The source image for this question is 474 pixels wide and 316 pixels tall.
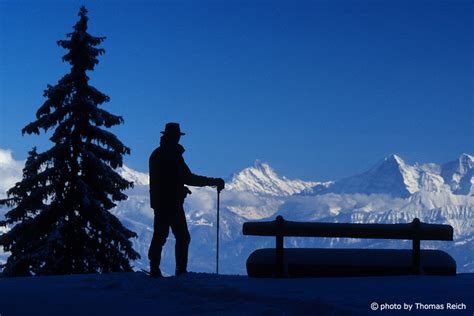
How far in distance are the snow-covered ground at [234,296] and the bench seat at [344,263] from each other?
87 cm

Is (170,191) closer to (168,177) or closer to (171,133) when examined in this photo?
(168,177)

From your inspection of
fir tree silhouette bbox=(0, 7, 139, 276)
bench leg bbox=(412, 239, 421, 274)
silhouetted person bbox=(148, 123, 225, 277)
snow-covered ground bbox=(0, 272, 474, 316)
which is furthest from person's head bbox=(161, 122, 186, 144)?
fir tree silhouette bbox=(0, 7, 139, 276)

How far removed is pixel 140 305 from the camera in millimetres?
9109

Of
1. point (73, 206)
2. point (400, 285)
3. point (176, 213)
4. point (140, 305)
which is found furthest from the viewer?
point (73, 206)

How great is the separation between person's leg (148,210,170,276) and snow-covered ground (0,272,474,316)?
18.5 inches

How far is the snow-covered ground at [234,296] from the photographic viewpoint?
846 cm

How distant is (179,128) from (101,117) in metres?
13.6

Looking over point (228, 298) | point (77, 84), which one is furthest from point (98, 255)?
point (228, 298)

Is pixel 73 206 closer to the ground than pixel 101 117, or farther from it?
closer to the ground

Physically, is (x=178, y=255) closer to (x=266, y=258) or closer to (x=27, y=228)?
(x=266, y=258)

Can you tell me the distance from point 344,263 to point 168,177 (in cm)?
343

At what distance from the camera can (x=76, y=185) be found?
1005 inches

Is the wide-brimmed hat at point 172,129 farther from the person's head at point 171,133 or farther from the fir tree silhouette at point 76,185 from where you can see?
the fir tree silhouette at point 76,185

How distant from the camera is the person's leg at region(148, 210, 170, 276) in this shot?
12547mm
